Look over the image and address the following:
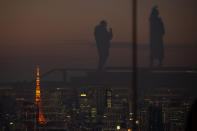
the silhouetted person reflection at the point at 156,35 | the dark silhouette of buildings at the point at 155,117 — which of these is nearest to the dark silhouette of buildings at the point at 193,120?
the dark silhouette of buildings at the point at 155,117

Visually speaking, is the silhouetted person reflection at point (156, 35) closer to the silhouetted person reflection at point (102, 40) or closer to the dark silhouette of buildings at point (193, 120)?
the silhouetted person reflection at point (102, 40)

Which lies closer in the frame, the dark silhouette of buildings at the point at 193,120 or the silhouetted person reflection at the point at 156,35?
the dark silhouette of buildings at the point at 193,120

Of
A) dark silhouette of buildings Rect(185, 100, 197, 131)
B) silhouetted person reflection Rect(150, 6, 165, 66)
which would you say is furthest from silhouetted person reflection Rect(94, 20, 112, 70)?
dark silhouette of buildings Rect(185, 100, 197, 131)

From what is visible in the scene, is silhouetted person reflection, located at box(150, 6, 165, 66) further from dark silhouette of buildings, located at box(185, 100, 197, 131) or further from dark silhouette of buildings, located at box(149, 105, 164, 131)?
dark silhouette of buildings, located at box(185, 100, 197, 131)

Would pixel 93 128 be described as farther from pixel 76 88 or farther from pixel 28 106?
pixel 28 106

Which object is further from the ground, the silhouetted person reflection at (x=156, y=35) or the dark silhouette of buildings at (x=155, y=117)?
the silhouetted person reflection at (x=156, y=35)

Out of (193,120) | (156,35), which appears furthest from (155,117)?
(193,120)

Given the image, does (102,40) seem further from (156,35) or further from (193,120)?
(193,120)

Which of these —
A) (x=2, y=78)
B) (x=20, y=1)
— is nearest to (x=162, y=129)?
(x=2, y=78)
